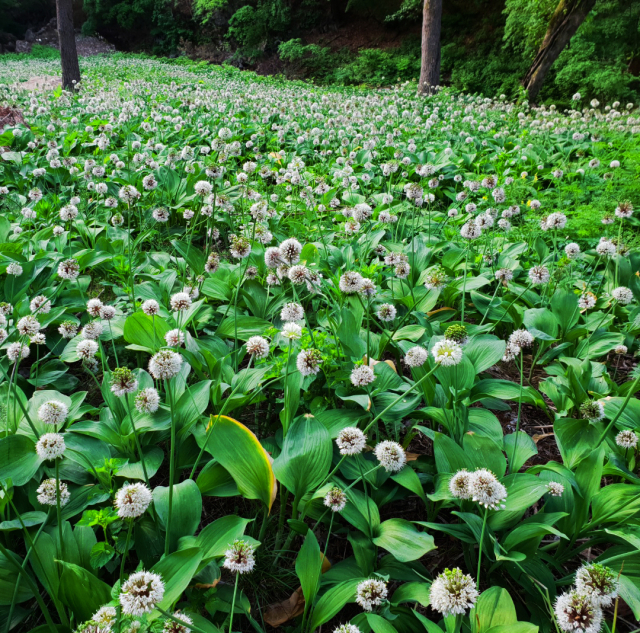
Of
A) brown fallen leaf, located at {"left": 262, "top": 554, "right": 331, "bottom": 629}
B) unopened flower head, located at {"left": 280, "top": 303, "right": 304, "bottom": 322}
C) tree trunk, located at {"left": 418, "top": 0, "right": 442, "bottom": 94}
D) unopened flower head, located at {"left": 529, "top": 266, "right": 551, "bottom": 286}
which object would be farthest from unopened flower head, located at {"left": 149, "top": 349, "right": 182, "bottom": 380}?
tree trunk, located at {"left": 418, "top": 0, "right": 442, "bottom": 94}

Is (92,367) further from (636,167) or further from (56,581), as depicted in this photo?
(636,167)

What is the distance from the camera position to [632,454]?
69.1 inches

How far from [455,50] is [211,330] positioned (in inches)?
726

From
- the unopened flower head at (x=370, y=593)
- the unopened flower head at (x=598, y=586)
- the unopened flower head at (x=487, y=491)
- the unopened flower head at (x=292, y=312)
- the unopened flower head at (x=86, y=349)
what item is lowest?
the unopened flower head at (x=370, y=593)

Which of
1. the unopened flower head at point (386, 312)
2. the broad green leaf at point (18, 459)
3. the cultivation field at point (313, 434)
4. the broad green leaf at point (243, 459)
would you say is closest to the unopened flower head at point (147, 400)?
the cultivation field at point (313, 434)

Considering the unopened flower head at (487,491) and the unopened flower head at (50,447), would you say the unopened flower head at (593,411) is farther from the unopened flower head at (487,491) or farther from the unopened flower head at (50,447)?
the unopened flower head at (50,447)

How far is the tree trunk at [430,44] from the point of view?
36.1 ft

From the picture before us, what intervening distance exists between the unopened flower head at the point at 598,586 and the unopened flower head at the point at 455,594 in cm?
26

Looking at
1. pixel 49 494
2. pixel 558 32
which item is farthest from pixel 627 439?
pixel 558 32

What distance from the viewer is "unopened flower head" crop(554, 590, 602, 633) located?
0.93 metres

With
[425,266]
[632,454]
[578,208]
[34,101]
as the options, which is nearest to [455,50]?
[34,101]

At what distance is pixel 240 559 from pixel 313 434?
548mm

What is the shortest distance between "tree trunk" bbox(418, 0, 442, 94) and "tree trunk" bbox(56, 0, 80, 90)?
8.75 meters

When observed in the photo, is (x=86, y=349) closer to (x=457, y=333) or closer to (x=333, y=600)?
(x=333, y=600)
